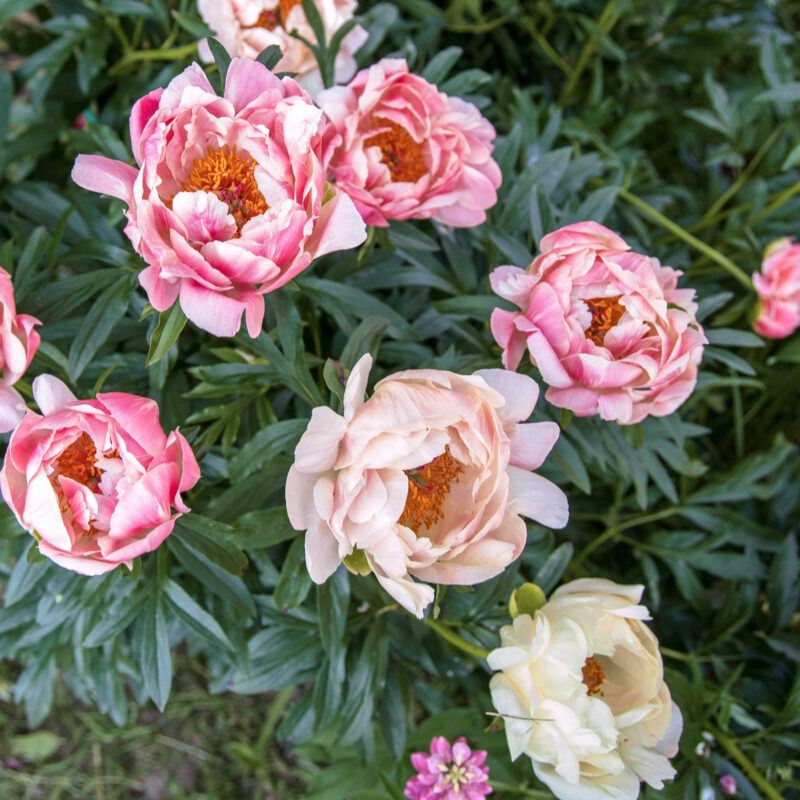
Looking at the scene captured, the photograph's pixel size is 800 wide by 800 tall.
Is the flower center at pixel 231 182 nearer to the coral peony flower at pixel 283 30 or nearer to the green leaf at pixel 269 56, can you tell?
the green leaf at pixel 269 56

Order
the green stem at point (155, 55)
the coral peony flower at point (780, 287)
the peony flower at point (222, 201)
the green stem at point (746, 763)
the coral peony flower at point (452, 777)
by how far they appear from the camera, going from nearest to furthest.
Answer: the peony flower at point (222, 201) → the coral peony flower at point (452, 777) → the green stem at point (746, 763) → the green stem at point (155, 55) → the coral peony flower at point (780, 287)

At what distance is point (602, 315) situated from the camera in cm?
76

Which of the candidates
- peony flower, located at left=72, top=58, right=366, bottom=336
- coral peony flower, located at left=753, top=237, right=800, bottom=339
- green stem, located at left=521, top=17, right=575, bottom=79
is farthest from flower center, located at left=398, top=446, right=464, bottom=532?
green stem, located at left=521, top=17, right=575, bottom=79

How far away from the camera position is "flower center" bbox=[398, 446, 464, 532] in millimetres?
712

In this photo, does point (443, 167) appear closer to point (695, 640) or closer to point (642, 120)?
point (642, 120)

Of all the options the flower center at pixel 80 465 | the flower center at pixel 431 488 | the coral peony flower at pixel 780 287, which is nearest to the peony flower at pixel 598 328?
the flower center at pixel 431 488

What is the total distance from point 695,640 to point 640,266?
83 cm

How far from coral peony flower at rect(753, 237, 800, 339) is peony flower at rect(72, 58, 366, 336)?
850 millimetres

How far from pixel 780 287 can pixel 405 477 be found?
860 millimetres

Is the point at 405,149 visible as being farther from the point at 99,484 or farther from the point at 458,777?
the point at 458,777

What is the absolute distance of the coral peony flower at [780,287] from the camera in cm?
117

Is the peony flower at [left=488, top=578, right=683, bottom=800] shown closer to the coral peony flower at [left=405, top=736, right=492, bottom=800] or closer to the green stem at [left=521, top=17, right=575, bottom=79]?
the coral peony flower at [left=405, top=736, right=492, bottom=800]

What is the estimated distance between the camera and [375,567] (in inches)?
25.3

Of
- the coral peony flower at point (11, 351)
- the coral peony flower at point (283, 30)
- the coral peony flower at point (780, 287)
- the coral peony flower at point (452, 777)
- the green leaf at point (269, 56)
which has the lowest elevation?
the coral peony flower at point (452, 777)
